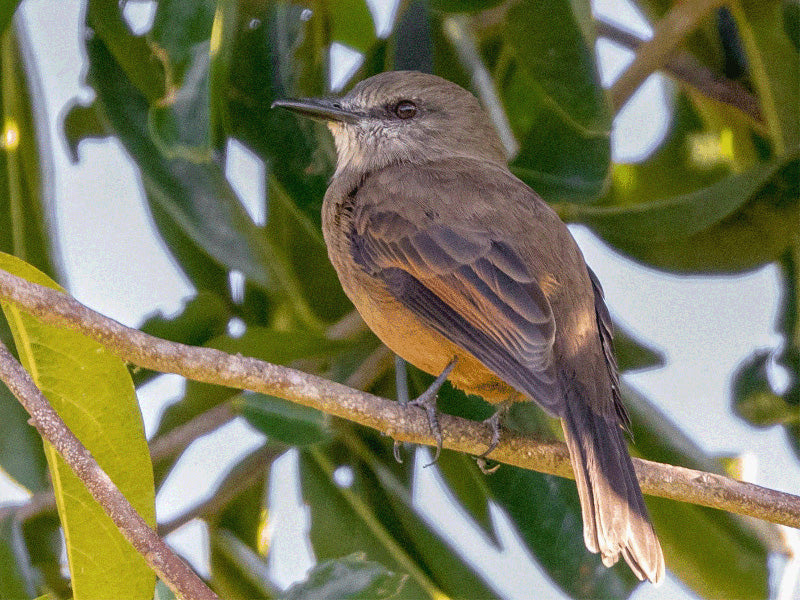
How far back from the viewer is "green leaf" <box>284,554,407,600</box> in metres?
2.81

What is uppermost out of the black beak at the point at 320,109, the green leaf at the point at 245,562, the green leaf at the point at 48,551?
the black beak at the point at 320,109

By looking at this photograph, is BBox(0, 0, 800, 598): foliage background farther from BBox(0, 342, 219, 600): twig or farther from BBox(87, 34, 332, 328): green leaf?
BBox(0, 342, 219, 600): twig

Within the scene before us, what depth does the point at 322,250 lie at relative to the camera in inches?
168

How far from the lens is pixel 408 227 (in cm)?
362

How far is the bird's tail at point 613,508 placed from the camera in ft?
9.83

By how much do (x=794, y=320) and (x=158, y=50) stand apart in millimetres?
2456

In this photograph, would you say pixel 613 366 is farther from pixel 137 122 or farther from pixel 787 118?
pixel 137 122

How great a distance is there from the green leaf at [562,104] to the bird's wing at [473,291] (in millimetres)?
508

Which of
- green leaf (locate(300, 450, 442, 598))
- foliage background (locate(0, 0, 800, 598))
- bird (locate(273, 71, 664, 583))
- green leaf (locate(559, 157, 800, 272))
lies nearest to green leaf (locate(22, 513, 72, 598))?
foliage background (locate(0, 0, 800, 598))

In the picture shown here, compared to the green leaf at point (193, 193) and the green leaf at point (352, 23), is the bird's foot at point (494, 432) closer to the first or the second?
the green leaf at point (193, 193)

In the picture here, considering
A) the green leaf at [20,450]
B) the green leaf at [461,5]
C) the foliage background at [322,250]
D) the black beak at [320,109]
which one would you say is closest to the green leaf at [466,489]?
the foliage background at [322,250]

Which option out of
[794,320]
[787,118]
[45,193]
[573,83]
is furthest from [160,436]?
[787,118]

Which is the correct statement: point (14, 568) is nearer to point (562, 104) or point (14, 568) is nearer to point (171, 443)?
point (171, 443)

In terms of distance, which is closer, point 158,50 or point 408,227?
point 158,50
